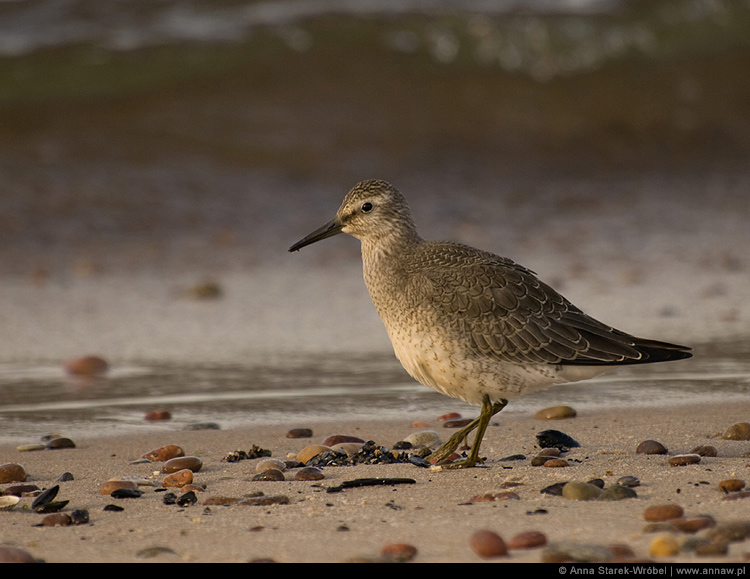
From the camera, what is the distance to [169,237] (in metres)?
11.0

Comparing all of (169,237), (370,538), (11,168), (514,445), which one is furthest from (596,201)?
(370,538)

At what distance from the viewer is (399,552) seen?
3.54m

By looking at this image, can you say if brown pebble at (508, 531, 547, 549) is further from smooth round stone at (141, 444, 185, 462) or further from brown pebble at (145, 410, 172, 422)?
brown pebble at (145, 410, 172, 422)

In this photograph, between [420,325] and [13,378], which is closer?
[420,325]

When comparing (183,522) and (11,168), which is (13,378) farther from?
(11,168)

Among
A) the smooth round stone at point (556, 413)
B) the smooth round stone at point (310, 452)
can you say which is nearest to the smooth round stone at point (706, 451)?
the smooth round stone at point (556, 413)

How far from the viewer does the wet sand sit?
3.67 meters

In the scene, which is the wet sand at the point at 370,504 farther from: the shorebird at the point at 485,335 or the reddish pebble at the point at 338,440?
the shorebird at the point at 485,335

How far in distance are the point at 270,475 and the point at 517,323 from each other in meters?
1.51

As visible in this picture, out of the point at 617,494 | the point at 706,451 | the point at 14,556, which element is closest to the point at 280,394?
the point at 706,451

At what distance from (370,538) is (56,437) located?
2554mm

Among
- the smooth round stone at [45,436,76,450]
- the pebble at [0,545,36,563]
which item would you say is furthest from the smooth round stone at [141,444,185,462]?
the pebble at [0,545,36,563]

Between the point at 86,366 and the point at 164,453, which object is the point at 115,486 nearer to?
the point at 164,453

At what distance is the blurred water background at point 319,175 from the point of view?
7.39 m
